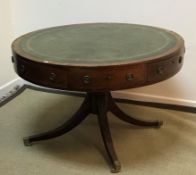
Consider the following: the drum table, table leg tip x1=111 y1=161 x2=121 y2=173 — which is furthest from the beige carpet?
the drum table

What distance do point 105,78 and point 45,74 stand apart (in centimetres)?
25

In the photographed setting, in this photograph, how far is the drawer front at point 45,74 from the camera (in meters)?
1.26

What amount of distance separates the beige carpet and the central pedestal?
0.14ft

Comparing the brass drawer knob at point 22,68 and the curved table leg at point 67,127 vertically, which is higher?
the brass drawer knob at point 22,68

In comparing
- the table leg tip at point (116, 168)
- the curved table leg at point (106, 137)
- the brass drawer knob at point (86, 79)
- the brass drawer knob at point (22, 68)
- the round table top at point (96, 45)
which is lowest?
the table leg tip at point (116, 168)

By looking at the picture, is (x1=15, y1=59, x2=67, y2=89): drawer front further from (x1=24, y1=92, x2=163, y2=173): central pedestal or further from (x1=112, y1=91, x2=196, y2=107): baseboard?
(x1=112, y1=91, x2=196, y2=107): baseboard

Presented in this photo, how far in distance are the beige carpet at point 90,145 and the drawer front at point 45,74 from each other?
20.0 inches

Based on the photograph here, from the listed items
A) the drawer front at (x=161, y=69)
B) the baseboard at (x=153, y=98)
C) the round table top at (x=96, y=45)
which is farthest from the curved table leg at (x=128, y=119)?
the drawer front at (x=161, y=69)

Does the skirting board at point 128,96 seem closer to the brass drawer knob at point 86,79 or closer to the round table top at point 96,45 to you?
the round table top at point 96,45

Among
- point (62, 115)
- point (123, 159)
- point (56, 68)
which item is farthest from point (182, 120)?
point (56, 68)

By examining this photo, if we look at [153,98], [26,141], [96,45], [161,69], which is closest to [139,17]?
[153,98]

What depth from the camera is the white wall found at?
197cm

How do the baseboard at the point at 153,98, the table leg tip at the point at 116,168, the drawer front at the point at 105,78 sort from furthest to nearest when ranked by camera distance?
1. the baseboard at the point at 153,98
2. the table leg tip at the point at 116,168
3. the drawer front at the point at 105,78

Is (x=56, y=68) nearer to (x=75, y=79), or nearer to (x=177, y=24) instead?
(x=75, y=79)
